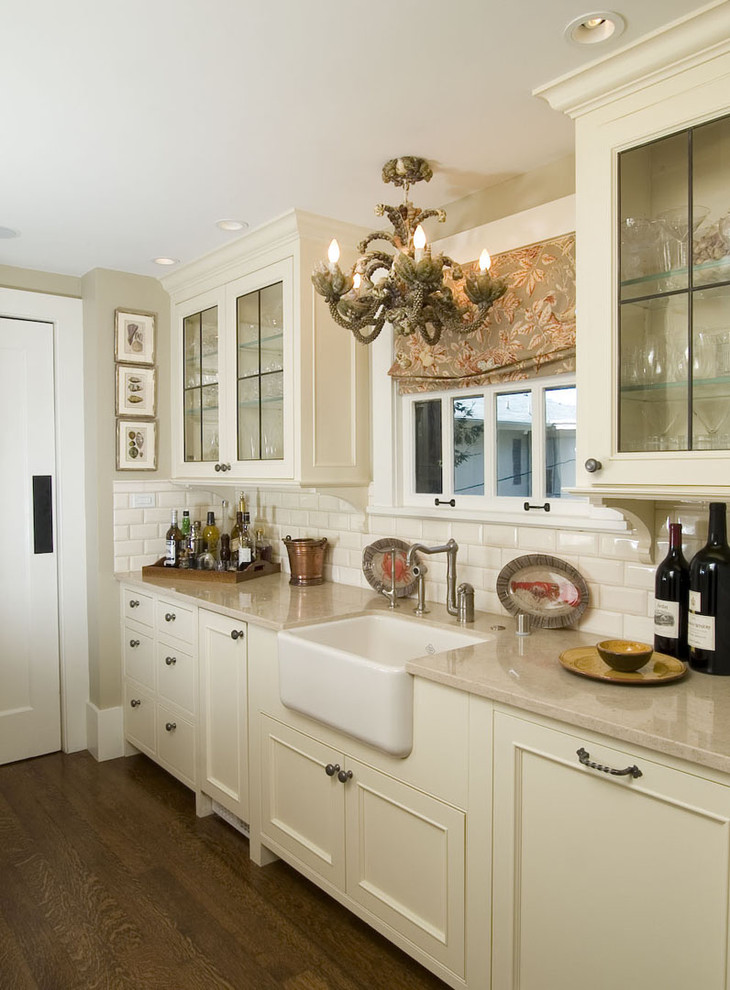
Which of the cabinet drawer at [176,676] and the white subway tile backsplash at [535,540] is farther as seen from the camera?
the cabinet drawer at [176,676]

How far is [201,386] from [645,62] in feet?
7.87

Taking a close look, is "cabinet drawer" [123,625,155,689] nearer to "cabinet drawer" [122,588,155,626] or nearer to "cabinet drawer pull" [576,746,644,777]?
"cabinet drawer" [122,588,155,626]

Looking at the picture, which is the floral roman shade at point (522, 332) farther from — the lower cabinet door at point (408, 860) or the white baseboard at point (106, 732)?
the white baseboard at point (106, 732)

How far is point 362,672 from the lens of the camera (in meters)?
2.00

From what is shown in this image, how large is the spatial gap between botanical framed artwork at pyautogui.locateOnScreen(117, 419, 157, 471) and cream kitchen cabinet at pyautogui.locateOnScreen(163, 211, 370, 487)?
37 centimetres

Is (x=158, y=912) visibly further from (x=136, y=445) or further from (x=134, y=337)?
(x=134, y=337)

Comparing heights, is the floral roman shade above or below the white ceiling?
below

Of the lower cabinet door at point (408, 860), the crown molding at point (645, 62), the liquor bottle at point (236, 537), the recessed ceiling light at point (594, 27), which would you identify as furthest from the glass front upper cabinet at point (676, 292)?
the liquor bottle at point (236, 537)

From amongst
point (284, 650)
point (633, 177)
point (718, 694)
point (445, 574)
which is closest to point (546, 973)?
point (718, 694)

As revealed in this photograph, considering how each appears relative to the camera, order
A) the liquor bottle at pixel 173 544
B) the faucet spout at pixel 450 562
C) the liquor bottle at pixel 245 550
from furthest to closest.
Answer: the liquor bottle at pixel 173 544
the liquor bottle at pixel 245 550
the faucet spout at pixel 450 562

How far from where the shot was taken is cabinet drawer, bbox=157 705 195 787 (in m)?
2.97

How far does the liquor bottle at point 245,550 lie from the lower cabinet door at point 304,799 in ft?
3.34

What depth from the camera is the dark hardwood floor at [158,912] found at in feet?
6.65

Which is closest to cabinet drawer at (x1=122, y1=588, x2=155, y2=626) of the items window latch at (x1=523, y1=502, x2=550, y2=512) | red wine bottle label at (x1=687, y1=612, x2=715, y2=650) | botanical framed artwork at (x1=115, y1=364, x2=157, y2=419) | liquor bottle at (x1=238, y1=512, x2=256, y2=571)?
liquor bottle at (x1=238, y1=512, x2=256, y2=571)
